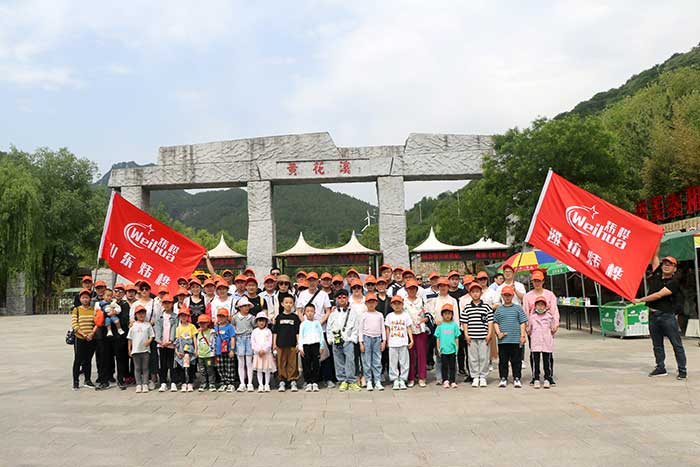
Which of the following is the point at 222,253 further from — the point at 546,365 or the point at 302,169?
the point at 546,365

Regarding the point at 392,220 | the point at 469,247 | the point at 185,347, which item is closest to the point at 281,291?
the point at 185,347

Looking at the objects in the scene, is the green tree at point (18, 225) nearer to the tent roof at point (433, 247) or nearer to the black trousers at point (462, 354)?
the tent roof at point (433, 247)

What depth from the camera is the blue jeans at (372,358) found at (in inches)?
352

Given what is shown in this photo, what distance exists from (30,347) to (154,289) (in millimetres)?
7556

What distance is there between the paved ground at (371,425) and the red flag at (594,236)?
1551 millimetres

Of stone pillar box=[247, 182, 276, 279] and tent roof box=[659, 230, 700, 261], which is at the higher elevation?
stone pillar box=[247, 182, 276, 279]

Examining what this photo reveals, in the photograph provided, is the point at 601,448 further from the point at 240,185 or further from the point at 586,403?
the point at 240,185

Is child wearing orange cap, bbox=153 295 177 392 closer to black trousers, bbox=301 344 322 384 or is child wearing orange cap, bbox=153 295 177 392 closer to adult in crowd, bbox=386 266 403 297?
black trousers, bbox=301 344 322 384

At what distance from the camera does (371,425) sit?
654 cm

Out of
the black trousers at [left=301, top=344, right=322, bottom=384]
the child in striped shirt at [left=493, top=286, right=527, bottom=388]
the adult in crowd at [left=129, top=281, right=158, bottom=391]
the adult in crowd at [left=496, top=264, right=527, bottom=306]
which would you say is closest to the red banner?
the adult in crowd at [left=129, top=281, right=158, bottom=391]

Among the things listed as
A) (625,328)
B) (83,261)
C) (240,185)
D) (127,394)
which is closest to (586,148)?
(625,328)

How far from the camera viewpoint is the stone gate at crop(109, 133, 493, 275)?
27141mm

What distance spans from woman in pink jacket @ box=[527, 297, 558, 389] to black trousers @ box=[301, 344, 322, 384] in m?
3.03

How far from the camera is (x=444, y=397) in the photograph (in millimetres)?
8125
